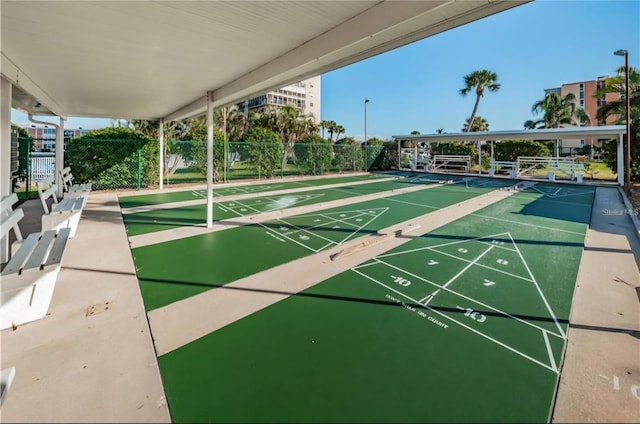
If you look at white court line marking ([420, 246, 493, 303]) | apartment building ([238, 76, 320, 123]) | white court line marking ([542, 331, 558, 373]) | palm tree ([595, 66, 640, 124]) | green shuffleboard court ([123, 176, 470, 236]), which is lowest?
white court line marking ([542, 331, 558, 373])

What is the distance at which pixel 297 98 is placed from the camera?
65.6m

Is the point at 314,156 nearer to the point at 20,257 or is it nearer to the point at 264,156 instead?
the point at 264,156

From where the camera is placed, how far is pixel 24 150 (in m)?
10.3

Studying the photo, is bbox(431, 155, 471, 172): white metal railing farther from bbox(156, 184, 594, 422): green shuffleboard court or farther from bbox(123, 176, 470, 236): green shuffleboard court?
bbox(156, 184, 594, 422): green shuffleboard court

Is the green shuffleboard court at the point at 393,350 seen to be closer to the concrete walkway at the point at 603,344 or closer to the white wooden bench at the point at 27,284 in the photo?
the concrete walkway at the point at 603,344

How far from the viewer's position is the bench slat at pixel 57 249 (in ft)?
10.6

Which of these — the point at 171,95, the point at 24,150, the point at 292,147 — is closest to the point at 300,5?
the point at 171,95

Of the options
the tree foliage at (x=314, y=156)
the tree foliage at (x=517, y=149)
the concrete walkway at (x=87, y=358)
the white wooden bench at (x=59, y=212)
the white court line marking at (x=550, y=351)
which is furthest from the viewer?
the tree foliage at (x=517, y=149)

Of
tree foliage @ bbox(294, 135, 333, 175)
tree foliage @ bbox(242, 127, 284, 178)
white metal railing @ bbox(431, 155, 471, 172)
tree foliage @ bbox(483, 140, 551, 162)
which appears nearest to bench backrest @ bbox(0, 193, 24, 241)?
tree foliage @ bbox(242, 127, 284, 178)

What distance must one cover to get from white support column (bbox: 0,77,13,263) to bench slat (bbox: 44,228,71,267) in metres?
1.22

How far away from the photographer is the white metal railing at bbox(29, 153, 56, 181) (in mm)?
11728

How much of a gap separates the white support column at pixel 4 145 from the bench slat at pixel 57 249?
1217 millimetres

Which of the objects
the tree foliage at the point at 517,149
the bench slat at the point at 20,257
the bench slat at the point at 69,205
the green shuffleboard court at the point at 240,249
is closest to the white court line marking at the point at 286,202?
the green shuffleboard court at the point at 240,249

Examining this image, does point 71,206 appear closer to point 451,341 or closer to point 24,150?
point 451,341
